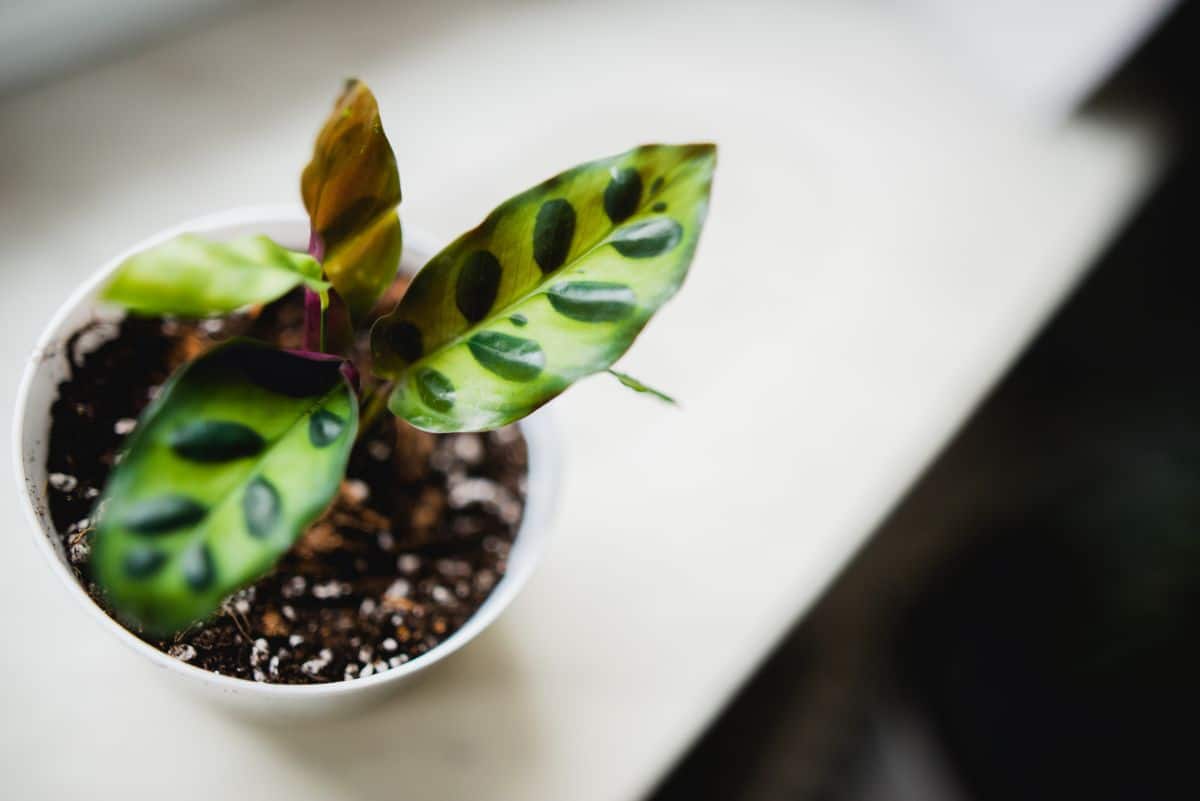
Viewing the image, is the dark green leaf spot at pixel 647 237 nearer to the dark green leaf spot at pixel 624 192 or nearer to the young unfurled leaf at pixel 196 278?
the dark green leaf spot at pixel 624 192

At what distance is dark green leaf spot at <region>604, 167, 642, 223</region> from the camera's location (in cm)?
33

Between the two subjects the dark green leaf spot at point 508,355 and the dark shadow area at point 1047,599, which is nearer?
the dark green leaf spot at point 508,355

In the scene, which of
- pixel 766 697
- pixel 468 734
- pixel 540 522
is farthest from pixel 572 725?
pixel 766 697

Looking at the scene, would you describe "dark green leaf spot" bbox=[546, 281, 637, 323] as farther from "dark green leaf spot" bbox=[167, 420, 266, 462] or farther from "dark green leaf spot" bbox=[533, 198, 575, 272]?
"dark green leaf spot" bbox=[167, 420, 266, 462]

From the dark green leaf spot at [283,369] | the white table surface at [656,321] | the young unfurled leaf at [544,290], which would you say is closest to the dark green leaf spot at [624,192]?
the young unfurled leaf at [544,290]

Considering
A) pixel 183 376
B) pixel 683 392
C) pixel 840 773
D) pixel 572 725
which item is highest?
pixel 183 376

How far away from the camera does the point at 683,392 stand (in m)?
0.63

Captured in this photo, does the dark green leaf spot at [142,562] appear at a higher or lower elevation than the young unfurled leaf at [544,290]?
lower

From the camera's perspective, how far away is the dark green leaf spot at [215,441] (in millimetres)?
273

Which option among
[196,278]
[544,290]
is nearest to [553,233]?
[544,290]

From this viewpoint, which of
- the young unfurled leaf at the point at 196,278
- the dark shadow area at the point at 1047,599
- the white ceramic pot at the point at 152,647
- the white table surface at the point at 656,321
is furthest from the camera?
the dark shadow area at the point at 1047,599

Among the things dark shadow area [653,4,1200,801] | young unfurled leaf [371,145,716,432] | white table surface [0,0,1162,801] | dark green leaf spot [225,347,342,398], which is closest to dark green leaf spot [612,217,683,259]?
young unfurled leaf [371,145,716,432]

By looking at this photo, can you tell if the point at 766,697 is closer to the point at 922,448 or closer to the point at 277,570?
the point at 922,448

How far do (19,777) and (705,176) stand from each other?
1.48 ft
